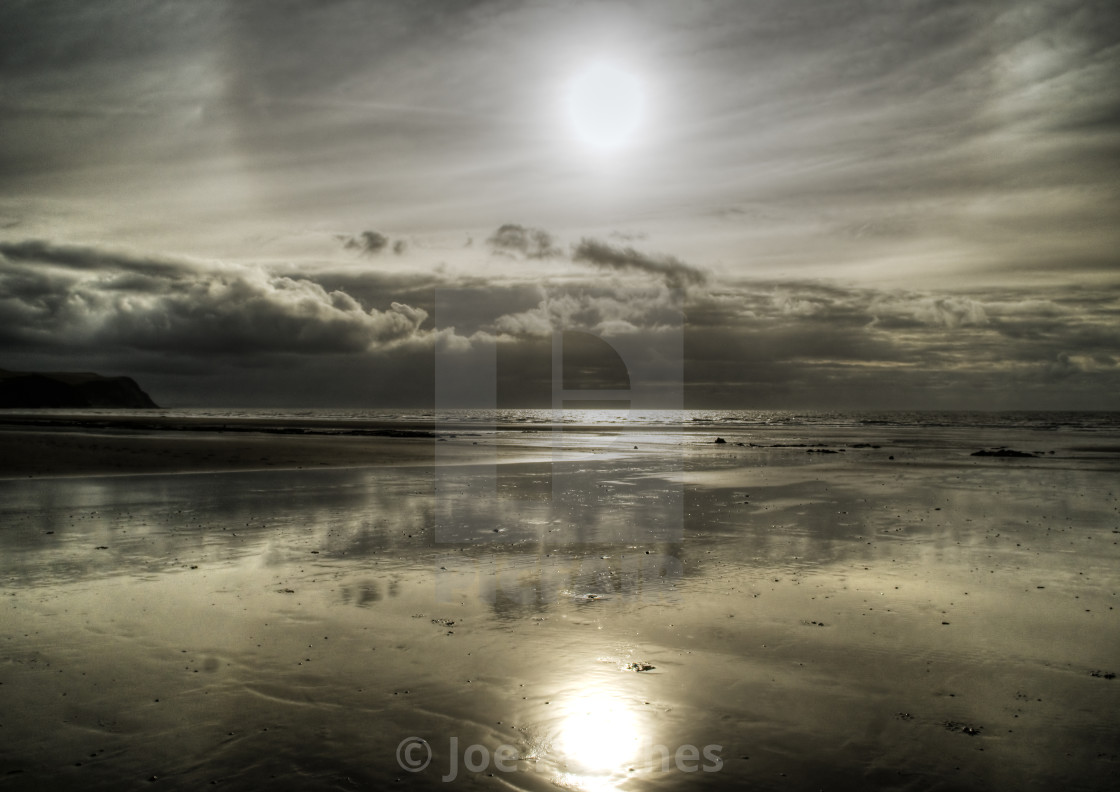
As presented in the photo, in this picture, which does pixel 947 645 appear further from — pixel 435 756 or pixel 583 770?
pixel 435 756

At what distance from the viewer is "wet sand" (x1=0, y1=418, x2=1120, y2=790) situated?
548 cm

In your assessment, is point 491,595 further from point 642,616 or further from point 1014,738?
point 1014,738

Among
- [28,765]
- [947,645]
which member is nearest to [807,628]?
[947,645]

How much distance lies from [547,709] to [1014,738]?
408cm

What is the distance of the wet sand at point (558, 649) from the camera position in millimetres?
5484

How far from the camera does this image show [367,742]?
18.7ft

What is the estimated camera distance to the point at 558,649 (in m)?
7.82

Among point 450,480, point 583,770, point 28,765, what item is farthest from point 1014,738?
point 450,480

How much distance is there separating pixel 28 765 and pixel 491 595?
5701 millimetres

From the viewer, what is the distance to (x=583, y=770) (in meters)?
5.34

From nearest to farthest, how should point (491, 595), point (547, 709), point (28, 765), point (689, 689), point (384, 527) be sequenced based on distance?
point (28, 765) < point (547, 709) < point (689, 689) < point (491, 595) < point (384, 527)

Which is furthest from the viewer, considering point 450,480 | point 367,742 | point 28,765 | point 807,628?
point 450,480

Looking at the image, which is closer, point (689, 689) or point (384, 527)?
point (689, 689)

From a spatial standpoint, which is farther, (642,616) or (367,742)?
(642,616)
